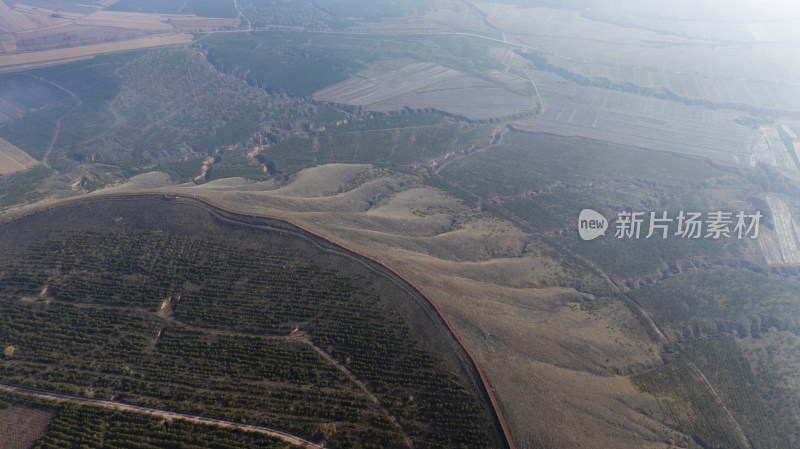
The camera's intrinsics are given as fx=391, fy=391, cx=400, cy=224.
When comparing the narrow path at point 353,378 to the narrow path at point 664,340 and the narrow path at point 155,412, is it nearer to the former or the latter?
the narrow path at point 155,412

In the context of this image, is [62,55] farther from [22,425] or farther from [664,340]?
[664,340]

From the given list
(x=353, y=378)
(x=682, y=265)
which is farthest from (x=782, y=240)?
(x=353, y=378)

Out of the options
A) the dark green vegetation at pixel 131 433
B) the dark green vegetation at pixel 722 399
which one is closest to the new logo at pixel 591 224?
the dark green vegetation at pixel 722 399

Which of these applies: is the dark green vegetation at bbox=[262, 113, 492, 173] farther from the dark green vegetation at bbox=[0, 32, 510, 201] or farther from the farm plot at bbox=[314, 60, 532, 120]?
the farm plot at bbox=[314, 60, 532, 120]

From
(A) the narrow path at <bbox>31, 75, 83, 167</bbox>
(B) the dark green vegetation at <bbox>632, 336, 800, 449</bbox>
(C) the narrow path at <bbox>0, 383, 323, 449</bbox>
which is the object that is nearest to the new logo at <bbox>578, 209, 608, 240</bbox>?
(B) the dark green vegetation at <bbox>632, 336, 800, 449</bbox>

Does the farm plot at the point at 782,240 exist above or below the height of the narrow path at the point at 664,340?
above

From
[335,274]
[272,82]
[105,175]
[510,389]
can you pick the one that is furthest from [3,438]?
[272,82]
